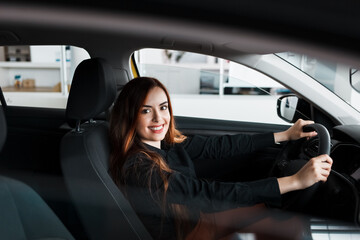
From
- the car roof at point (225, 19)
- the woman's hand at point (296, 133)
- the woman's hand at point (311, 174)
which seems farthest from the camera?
the woman's hand at point (296, 133)

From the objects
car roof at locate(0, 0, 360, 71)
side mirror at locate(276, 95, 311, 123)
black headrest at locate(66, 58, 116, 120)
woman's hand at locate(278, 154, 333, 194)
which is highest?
car roof at locate(0, 0, 360, 71)

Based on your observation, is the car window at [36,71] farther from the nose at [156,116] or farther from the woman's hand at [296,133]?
the woman's hand at [296,133]

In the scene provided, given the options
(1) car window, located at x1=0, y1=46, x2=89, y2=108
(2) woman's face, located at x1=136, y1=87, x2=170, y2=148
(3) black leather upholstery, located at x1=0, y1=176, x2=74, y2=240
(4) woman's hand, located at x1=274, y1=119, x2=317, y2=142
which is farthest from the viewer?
(1) car window, located at x1=0, y1=46, x2=89, y2=108

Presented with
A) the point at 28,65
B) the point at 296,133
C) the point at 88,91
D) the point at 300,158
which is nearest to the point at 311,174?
the point at 300,158

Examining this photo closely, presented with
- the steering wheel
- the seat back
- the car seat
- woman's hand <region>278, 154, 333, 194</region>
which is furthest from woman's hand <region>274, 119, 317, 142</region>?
the car seat

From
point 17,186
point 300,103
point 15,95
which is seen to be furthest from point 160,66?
point 17,186

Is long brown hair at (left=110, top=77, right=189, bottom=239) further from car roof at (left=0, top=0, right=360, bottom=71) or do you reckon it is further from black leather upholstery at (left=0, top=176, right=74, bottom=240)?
car roof at (left=0, top=0, right=360, bottom=71)

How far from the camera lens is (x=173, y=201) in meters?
1.16

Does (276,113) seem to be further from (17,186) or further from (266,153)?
(17,186)

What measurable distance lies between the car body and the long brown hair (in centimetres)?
14

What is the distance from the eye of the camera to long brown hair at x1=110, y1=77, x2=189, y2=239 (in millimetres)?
1191

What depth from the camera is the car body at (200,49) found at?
1.24ft

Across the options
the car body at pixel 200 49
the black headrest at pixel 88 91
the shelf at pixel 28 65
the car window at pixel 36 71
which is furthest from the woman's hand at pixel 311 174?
the shelf at pixel 28 65

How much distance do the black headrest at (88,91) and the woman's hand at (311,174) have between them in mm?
701
